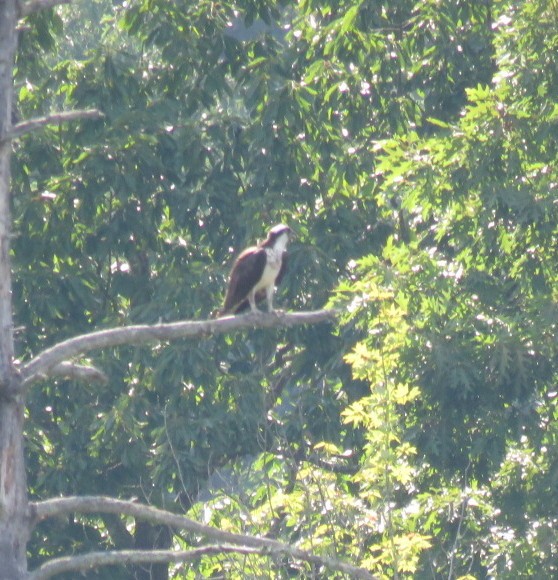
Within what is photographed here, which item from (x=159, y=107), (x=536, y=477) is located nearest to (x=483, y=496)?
(x=536, y=477)

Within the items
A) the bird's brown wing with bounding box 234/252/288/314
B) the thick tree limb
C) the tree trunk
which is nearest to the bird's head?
the bird's brown wing with bounding box 234/252/288/314

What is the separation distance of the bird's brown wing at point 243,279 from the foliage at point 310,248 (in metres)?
0.79

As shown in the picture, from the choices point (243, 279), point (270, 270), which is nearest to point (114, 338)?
point (243, 279)

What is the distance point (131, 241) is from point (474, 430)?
151 inches

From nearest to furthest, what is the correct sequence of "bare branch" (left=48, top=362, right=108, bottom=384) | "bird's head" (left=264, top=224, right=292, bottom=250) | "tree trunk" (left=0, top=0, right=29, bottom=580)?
1. "tree trunk" (left=0, top=0, right=29, bottom=580)
2. "bare branch" (left=48, top=362, right=108, bottom=384)
3. "bird's head" (left=264, top=224, right=292, bottom=250)

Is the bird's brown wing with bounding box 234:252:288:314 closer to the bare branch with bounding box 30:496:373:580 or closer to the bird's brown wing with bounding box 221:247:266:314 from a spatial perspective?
the bird's brown wing with bounding box 221:247:266:314

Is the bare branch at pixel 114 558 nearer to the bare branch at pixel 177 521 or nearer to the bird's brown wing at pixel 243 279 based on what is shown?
the bare branch at pixel 177 521

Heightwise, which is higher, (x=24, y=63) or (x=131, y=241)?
(x=24, y=63)

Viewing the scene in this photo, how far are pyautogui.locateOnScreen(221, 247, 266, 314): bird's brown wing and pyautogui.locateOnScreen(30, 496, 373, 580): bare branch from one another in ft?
8.58

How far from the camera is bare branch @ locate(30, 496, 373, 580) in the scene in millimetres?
6754

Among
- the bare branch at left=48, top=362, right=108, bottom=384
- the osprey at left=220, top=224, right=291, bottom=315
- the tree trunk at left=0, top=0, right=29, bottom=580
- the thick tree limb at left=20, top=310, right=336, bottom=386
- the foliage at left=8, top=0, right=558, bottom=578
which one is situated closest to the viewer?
the tree trunk at left=0, top=0, right=29, bottom=580

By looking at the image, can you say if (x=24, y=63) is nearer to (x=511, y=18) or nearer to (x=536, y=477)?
(x=511, y=18)

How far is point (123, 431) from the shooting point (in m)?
11.5

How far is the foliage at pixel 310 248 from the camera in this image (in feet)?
32.8
